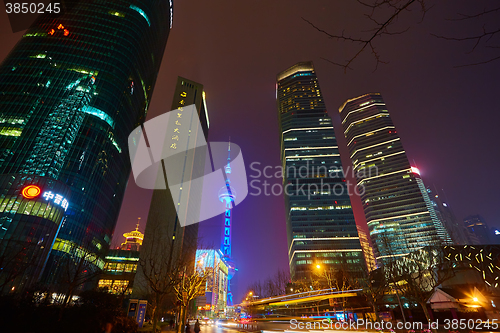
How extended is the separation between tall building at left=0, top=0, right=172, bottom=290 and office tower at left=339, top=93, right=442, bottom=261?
12749 cm

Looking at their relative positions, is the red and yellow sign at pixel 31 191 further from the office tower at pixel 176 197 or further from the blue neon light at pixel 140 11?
the blue neon light at pixel 140 11

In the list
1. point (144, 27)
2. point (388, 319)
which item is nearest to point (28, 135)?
point (144, 27)

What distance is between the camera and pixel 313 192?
12862 cm

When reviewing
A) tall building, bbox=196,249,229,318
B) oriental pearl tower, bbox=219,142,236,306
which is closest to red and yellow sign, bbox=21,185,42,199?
tall building, bbox=196,249,229,318

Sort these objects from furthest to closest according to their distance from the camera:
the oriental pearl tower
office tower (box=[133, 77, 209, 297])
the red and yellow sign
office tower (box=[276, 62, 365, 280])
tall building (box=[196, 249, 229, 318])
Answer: the oriental pearl tower < office tower (box=[276, 62, 365, 280]) < tall building (box=[196, 249, 229, 318]) < office tower (box=[133, 77, 209, 297]) < the red and yellow sign

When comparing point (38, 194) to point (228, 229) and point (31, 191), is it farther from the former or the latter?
point (228, 229)

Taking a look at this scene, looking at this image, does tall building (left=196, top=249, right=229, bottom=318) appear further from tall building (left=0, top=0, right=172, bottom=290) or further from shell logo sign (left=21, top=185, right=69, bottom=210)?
shell logo sign (left=21, top=185, right=69, bottom=210)

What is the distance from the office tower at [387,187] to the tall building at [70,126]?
127m

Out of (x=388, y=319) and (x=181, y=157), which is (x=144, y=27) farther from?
(x=388, y=319)

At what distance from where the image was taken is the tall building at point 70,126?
42.8 meters

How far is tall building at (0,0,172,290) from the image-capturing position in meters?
42.8

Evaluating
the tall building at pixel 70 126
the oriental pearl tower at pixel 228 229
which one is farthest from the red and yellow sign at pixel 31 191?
the oriental pearl tower at pixel 228 229

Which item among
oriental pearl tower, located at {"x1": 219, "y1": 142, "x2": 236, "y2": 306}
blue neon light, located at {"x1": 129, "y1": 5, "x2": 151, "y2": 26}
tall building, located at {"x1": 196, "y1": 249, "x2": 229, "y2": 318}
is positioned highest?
blue neon light, located at {"x1": 129, "y1": 5, "x2": 151, "y2": 26}

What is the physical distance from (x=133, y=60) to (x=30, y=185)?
6078 cm
